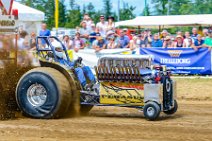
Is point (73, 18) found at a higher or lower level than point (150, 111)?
higher

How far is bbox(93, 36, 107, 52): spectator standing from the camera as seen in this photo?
19078 millimetres

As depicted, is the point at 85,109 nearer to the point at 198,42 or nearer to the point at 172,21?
the point at 198,42

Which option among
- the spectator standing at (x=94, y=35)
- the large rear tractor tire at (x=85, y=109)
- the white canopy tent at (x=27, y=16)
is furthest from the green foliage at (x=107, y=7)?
the large rear tractor tire at (x=85, y=109)

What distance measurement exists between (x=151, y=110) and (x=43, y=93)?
1868 millimetres

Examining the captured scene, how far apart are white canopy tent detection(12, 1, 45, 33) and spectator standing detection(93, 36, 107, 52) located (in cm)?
298

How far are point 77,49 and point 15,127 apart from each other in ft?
34.9

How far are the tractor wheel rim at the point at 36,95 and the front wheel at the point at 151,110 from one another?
5.66 feet

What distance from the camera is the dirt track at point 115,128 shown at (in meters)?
8.02

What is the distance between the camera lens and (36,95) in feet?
32.9

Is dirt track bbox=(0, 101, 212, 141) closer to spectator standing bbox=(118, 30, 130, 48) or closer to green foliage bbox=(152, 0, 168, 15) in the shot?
spectator standing bbox=(118, 30, 130, 48)

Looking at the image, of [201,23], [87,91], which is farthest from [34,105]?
[201,23]

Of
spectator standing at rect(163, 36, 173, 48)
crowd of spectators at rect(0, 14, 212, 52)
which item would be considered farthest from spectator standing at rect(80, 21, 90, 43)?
spectator standing at rect(163, 36, 173, 48)

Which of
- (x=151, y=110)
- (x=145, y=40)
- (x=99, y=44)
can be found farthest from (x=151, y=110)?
(x=145, y=40)

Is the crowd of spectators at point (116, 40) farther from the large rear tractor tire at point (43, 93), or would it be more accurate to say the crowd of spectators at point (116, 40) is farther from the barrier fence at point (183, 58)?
the large rear tractor tire at point (43, 93)
